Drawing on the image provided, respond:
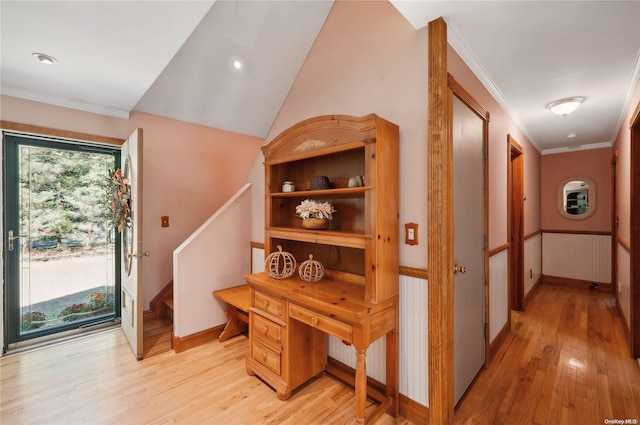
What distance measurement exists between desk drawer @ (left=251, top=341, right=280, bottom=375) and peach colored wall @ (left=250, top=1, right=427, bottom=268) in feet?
3.78

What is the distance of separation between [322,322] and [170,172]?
8.79 ft

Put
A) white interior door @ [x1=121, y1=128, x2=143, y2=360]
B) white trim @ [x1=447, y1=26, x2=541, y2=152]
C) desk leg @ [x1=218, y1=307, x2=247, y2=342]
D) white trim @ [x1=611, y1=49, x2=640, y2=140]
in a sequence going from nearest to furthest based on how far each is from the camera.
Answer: white trim @ [x1=447, y1=26, x2=541, y2=152] < white trim @ [x1=611, y1=49, x2=640, y2=140] < white interior door @ [x1=121, y1=128, x2=143, y2=360] < desk leg @ [x1=218, y1=307, x2=247, y2=342]

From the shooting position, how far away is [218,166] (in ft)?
12.5

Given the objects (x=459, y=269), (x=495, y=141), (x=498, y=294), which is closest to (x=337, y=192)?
(x=459, y=269)

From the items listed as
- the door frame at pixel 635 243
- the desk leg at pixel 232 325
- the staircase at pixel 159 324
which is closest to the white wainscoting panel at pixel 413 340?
the desk leg at pixel 232 325

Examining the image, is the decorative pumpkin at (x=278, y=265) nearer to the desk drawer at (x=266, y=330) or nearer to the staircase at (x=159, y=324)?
the desk drawer at (x=266, y=330)

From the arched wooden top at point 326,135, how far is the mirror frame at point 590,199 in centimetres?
487

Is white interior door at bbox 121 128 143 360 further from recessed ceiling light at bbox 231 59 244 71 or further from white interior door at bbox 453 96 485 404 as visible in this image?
white interior door at bbox 453 96 485 404

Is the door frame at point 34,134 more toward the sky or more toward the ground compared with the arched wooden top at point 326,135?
more toward the sky

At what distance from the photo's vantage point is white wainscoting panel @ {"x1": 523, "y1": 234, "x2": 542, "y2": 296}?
391 cm

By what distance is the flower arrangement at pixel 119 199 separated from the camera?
2.63 m

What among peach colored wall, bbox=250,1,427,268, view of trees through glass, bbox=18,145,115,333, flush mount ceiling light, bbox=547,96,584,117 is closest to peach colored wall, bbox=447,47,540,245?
peach colored wall, bbox=250,1,427,268

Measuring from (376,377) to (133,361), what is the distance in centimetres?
206

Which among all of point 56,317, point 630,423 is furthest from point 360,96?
point 56,317
